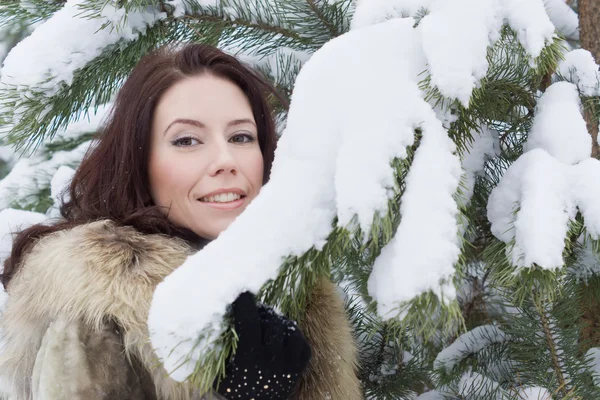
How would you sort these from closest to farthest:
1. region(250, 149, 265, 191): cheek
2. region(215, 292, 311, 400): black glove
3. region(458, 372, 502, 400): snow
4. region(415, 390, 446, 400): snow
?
region(215, 292, 311, 400): black glove, region(458, 372, 502, 400): snow, region(250, 149, 265, 191): cheek, region(415, 390, 446, 400): snow

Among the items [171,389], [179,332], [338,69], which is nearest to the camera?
[179,332]

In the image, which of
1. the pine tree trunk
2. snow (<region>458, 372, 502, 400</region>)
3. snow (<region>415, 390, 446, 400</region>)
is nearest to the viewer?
the pine tree trunk

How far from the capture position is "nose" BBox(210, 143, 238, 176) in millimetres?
1505

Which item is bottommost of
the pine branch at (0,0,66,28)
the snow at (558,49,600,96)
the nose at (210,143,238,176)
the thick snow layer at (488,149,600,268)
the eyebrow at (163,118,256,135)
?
the thick snow layer at (488,149,600,268)

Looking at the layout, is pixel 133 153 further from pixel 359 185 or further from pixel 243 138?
pixel 359 185

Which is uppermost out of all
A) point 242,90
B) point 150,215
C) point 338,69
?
point 242,90

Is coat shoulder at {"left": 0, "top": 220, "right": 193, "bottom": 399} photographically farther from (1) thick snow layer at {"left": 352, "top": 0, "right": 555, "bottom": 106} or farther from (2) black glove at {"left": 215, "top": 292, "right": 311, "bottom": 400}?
(1) thick snow layer at {"left": 352, "top": 0, "right": 555, "bottom": 106}

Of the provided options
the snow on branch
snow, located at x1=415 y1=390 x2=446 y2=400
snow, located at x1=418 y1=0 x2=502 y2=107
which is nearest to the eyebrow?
the snow on branch

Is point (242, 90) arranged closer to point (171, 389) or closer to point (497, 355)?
point (171, 389)

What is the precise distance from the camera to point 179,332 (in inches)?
33.8

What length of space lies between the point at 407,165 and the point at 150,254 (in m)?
0.71

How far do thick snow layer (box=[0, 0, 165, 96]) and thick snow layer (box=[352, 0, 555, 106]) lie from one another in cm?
74

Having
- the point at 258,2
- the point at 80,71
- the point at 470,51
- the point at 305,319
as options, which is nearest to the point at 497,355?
the point at 305,319

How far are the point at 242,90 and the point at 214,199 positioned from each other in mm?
388
